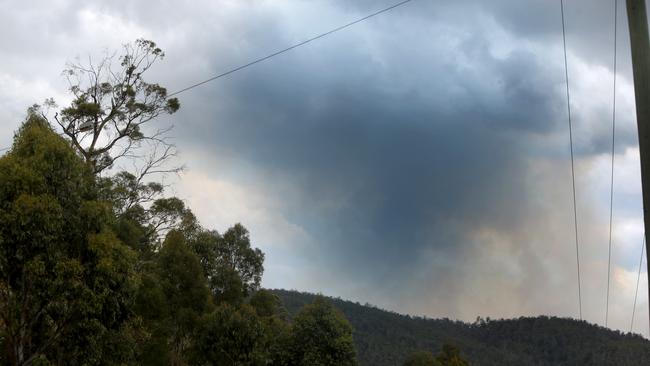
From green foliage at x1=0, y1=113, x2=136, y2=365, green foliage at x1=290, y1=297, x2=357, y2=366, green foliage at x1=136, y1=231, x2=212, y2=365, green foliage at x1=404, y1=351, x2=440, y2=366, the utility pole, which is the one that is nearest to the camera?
the utility pole

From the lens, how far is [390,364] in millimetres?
118438

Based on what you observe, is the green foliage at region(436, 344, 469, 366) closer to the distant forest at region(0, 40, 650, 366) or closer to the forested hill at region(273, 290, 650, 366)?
the distant forest at region(0, 40, 650, 366)

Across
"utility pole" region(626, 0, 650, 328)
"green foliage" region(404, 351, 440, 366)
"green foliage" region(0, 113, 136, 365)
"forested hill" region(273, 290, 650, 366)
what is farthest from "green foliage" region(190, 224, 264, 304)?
"forested hill" region(273, 290, 650, 366)

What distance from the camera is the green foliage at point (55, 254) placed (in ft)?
54.0

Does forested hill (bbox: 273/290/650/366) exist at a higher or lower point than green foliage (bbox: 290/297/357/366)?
higher

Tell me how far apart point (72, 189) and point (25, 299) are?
3105mm

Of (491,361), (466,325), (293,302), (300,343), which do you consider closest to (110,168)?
(300,343)

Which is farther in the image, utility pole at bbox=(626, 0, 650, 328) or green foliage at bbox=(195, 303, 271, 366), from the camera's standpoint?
green foliage at bbox=(195, 303, 271, 366)

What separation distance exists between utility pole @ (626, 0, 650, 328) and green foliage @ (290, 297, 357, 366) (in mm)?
28865

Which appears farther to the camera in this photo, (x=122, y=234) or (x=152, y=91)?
(x=152, y=91)

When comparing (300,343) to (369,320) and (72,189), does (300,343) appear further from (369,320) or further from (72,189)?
(369,320)

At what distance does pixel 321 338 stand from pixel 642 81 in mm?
29818

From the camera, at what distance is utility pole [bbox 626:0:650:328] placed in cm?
928

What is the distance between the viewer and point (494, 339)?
541 feet
